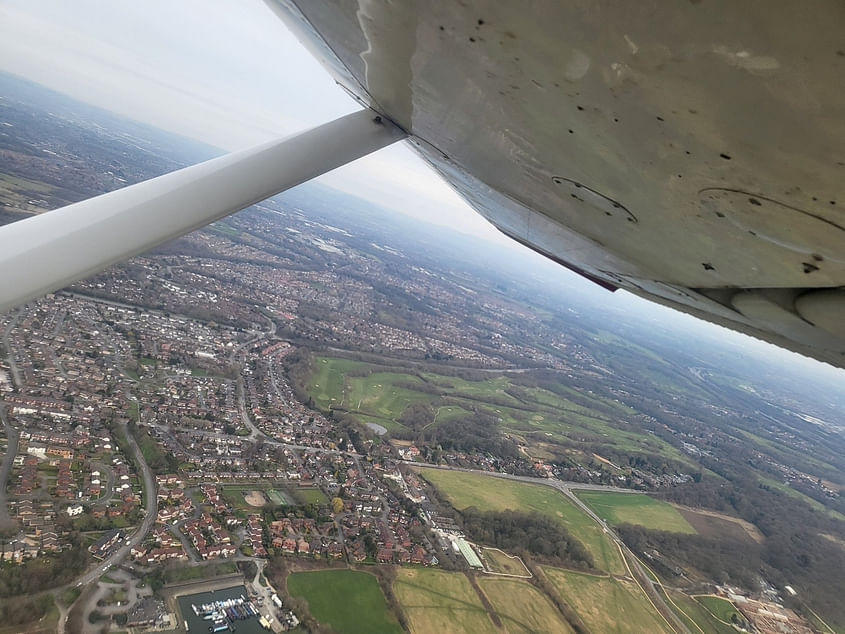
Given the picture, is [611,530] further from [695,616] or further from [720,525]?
[720,525]

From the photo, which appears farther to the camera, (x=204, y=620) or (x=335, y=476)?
(x=335, y=476)

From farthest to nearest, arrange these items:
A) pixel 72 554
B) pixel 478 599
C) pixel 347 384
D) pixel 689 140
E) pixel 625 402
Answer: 1. pixel 625 402
2. pixel 347 384
3. pixel 478 599
4. pixel 72 554
5. pixel 689 140

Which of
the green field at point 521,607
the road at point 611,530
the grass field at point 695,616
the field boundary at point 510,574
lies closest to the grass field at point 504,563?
the field boundary at point 510,574

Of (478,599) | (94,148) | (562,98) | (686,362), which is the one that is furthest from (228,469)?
(686,362)

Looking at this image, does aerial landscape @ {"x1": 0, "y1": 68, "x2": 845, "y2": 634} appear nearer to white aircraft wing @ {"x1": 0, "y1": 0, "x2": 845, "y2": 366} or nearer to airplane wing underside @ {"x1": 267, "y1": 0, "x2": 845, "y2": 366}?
white aircraft wing @ {"x1": 0, "y1": 0, "x2": 845, "y2": 366}

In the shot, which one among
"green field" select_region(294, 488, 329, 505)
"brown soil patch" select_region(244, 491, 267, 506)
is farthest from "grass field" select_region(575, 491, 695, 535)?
"brown soil patch" select_region(244, 491, 267, 506)

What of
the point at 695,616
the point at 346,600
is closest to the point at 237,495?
the point at 346,600

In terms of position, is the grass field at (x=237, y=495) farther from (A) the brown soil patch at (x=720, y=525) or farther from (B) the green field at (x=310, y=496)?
(A) the brown soil patch at (x=720, y=525)

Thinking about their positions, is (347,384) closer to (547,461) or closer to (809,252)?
(547,461)
